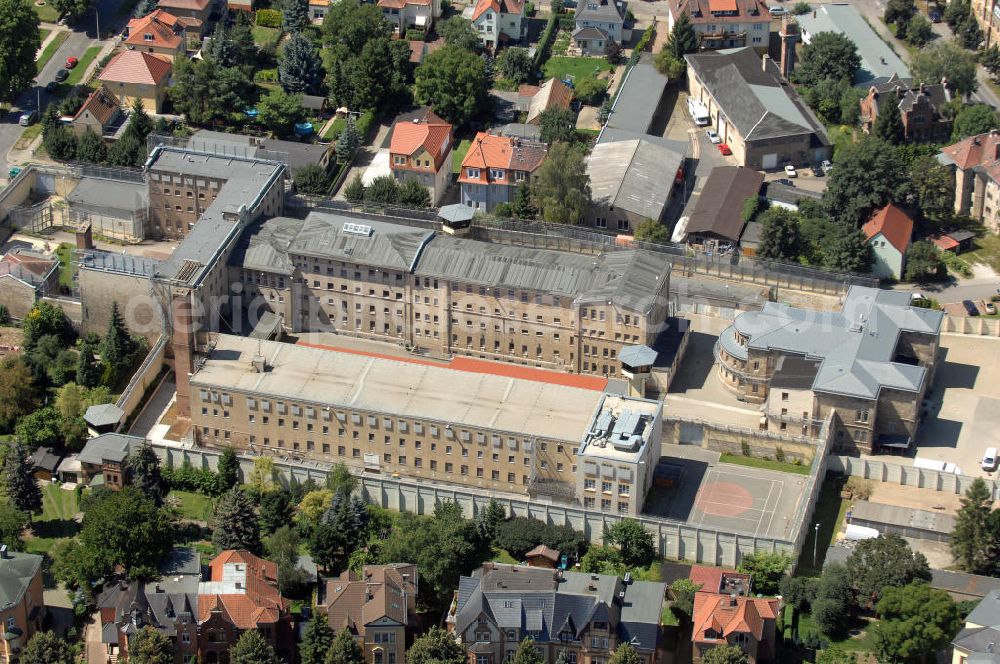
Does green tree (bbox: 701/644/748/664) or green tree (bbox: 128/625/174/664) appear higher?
green tree (bbox: 701/644/748/664)

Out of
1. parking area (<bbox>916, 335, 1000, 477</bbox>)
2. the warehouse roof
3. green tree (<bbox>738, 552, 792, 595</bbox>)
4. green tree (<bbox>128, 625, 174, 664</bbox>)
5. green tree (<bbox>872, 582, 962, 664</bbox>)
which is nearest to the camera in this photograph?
green tree (<bbox>872, 582, 962, 664</bbox>)

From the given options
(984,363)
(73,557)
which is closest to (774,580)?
(984,363)

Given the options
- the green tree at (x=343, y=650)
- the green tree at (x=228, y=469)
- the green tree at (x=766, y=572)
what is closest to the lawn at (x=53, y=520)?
the green tree at (x=228, y=469)

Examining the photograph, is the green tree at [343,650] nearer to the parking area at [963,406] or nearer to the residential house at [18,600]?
the residential house at [18,600]

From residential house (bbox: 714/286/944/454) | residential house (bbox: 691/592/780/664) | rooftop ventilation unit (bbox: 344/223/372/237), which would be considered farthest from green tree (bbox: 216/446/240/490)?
residential house (bbox: 714/286/944/454)

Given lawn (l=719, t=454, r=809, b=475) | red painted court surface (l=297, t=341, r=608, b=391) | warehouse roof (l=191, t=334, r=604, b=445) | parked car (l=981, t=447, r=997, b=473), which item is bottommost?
lawn (l=719, t=454, r=809, b=475)

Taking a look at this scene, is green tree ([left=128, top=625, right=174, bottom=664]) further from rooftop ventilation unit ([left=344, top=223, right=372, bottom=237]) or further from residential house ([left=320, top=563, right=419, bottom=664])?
rooftop ventilation unit ([left=344, top=223, right=372, bottom=237])

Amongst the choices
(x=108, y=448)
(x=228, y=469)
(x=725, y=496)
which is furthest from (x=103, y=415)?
(x=725, y=496)
